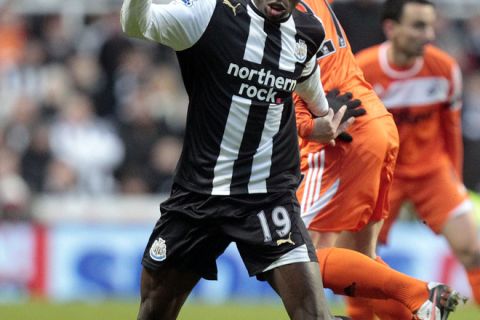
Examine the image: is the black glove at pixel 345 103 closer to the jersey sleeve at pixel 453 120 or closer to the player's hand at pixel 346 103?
the player's hand at pixel 346 103

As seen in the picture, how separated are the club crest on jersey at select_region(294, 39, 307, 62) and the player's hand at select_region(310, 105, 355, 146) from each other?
1.85 feet

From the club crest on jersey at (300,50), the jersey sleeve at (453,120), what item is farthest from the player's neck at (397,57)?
the club crest on jersey at (300,50)

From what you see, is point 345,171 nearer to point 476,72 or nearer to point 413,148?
point 413,148

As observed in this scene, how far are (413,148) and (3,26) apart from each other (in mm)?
8048

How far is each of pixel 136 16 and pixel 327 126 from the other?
1464 mm

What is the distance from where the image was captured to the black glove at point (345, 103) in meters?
6.48

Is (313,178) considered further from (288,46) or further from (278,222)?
(288,46)

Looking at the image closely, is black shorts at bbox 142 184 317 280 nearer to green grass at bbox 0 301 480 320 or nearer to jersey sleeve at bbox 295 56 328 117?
jersey sleeve at bbox 295 56 328 117

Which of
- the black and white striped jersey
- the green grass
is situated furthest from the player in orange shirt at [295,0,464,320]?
the green grass

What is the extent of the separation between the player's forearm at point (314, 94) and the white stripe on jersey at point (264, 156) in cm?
34

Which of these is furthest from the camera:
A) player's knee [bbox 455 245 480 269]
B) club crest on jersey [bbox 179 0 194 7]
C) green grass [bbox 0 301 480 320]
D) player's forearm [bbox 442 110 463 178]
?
green grass [bbox 0 301 480 320]

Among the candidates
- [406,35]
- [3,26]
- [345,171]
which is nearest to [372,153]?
[345,171]

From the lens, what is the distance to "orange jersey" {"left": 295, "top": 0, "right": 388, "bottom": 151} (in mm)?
6660

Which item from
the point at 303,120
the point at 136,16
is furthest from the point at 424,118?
the point at 136,16
